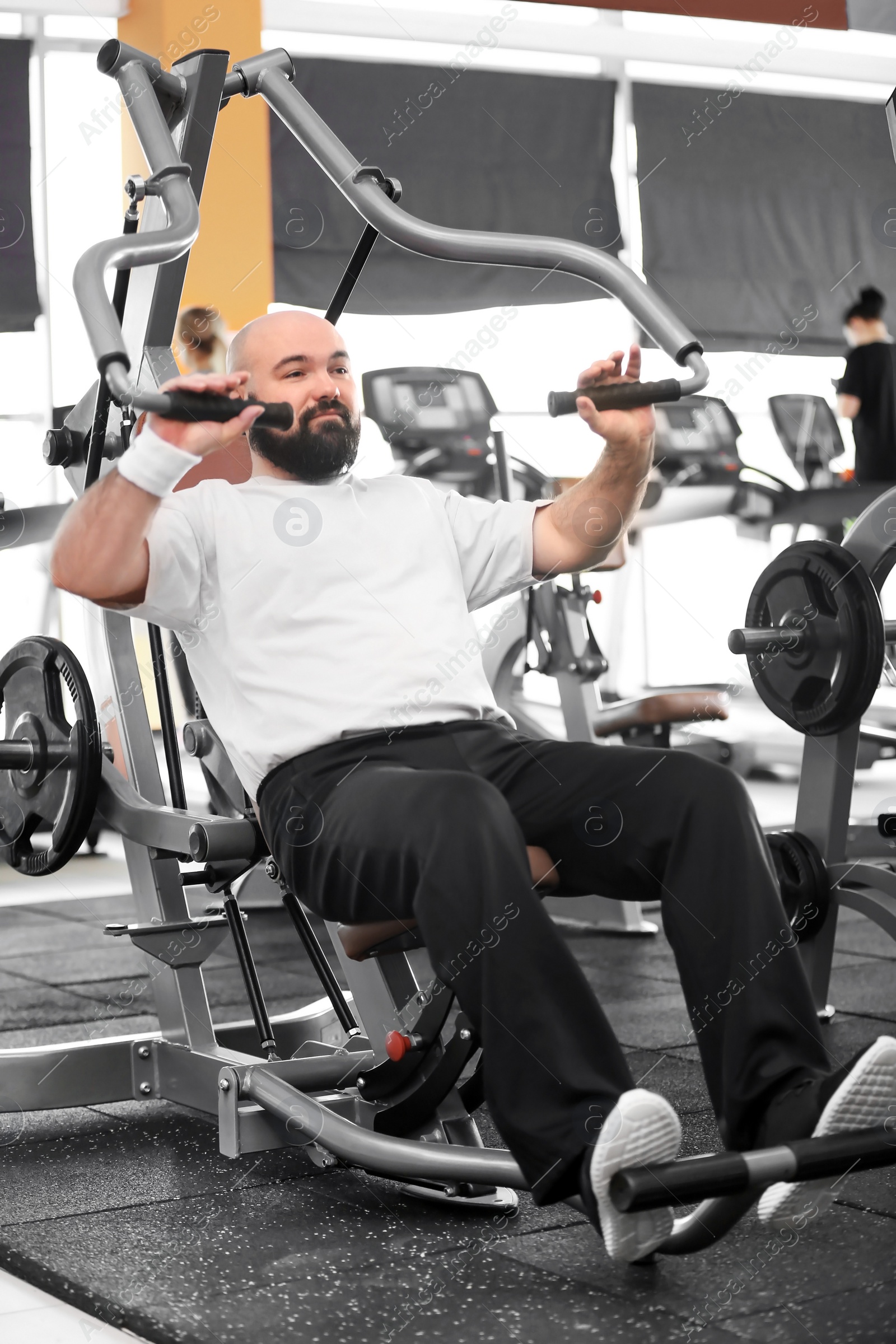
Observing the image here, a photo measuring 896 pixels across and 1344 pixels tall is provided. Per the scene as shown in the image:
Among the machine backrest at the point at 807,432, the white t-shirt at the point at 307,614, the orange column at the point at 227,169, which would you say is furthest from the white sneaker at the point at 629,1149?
the machine backrest at the point at 807,432

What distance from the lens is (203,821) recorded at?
6.40 ft

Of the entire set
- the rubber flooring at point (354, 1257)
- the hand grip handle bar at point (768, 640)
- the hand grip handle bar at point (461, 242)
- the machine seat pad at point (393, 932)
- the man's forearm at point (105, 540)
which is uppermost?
the hand grip handle bar at point (461, 242)

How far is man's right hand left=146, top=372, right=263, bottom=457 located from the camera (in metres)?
1.52

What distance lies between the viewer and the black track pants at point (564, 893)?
1365 mm

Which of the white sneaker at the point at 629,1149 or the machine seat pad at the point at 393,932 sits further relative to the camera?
the machine seat pad at the point at 393,932

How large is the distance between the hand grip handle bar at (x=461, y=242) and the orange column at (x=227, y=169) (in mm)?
3812

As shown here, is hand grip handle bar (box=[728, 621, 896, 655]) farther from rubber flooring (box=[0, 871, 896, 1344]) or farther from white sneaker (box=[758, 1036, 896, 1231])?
white sneaker (box=[758, 1036, 896, 1231])

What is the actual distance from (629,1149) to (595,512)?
2.96 ft

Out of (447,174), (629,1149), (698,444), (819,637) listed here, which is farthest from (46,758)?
(447,174)

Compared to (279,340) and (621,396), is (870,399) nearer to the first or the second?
(279,340)

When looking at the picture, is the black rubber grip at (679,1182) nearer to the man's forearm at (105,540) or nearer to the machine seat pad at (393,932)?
the machine seat pad at (393,932)

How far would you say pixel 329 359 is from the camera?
1.97m

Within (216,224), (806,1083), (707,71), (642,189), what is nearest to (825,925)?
(806,1083)

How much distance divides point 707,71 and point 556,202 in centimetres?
128
